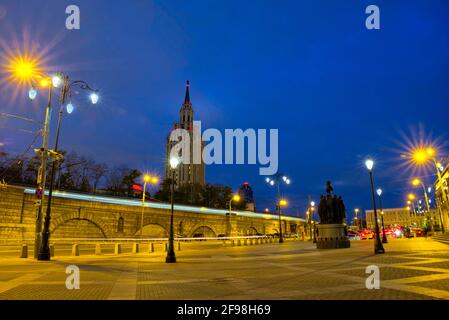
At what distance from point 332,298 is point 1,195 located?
4348 centimetres

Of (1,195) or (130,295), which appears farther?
Result: (1,195)

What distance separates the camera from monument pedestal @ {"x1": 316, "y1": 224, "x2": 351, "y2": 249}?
30.3 meters

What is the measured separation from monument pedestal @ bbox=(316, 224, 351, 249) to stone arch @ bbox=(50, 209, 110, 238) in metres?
36.4

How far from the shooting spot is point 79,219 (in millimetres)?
50812

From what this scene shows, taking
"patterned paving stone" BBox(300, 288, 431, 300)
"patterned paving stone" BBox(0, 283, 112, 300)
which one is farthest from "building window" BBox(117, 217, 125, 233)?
"patterned paving stone" BBox(300, 288, 431, 300)

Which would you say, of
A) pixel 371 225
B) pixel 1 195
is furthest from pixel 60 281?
pixel 371 225

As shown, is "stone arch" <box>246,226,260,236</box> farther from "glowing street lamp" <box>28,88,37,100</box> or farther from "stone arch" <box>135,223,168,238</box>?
"glowing street lamp" <box>28,88,37,100</box>

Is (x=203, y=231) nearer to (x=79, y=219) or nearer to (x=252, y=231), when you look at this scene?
(x=252, y=231)

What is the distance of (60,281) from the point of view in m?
11.4

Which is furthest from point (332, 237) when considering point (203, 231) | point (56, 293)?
A: point (203, 231)

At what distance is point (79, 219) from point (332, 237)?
38574 mm

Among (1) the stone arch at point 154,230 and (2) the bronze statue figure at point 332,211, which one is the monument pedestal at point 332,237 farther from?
(1) the stone arch at point 154,230
